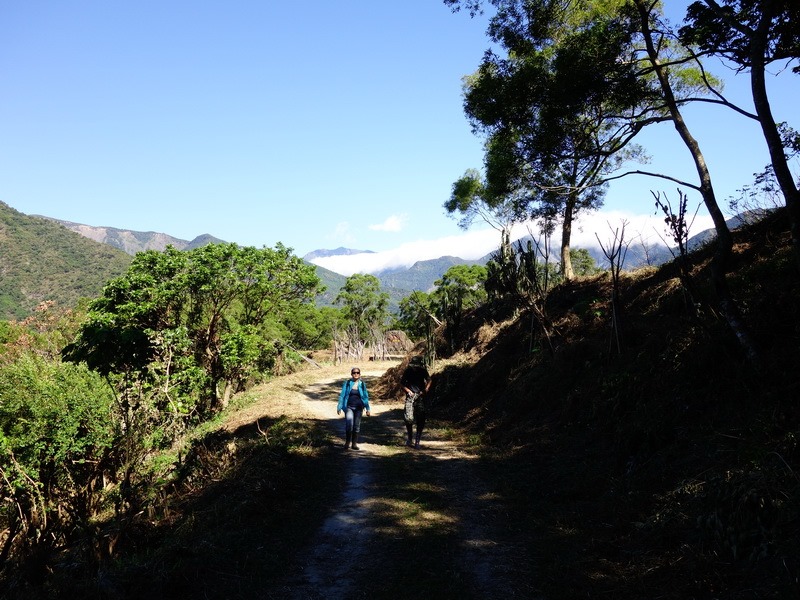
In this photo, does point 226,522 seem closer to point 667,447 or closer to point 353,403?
point 353,403

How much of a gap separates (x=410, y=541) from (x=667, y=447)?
3.68 meters

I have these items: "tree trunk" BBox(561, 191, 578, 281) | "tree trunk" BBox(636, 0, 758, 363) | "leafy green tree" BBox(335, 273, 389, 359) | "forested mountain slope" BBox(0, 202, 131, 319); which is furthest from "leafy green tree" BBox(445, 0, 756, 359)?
"forested mountain slope" BBox(0, 202, 131, 319)

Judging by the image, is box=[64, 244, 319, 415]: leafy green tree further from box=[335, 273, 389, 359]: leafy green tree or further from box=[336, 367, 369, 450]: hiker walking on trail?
box=[335, 273, 389, 359]: leafy green tree

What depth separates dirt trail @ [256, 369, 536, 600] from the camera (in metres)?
4.72

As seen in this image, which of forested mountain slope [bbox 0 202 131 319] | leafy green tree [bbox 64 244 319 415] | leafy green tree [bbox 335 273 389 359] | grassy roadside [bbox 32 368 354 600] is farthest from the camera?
forested mountain slope [bbox 0 202 131 319]

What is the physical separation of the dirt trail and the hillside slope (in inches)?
17.2

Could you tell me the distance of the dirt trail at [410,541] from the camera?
4.72 meters

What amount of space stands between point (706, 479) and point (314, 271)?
19216 mm

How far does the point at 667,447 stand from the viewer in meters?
6.53

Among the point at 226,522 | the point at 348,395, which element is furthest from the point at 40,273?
the point at 226,522

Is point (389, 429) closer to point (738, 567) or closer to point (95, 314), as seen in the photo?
point (738, 567)

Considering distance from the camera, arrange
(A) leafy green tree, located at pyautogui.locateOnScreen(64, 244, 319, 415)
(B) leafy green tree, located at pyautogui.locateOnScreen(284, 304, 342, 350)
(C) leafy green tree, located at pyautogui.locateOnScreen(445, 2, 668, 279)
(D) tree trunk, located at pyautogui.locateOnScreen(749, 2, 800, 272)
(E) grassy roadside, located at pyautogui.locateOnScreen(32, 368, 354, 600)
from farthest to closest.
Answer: (B) leafy green tree, located at pyautogui.locateOnScreen(284, 304, 342, 350) → (A) leafy green tree, located at pyautogui.locateOnScreen(64, 244, 319, 415) → (C) leafy green tree, located at pyautogui.locateOnScreen(445, 2, 668, 279) → (D) tree trunk, located at pyautogui.locateOnScreen(749, 2, 800, 272) → (E) grassy roadside, located at pyautogui.locateOnScreen(32, 368, 354, 600)

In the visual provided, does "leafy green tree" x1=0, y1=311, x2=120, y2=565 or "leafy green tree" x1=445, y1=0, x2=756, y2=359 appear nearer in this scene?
"leafy green tree" x1=445, y1=0, x2=756, y2=359

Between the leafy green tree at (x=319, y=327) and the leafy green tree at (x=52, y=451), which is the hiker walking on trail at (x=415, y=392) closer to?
the leafy green tree at (x=52, y=451)
